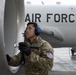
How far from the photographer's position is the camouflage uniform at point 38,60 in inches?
171

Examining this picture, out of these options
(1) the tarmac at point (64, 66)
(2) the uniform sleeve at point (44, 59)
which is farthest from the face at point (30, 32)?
(1) the tarmac at point (64, 66)

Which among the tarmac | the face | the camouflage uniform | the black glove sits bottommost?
the tarmac

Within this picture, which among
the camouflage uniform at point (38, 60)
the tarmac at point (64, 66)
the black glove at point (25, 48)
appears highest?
the black glove at point (25, 48)

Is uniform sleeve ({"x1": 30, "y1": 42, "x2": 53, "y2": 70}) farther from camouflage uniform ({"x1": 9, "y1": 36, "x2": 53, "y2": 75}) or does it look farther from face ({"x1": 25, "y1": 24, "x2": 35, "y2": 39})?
face ({"x1": 25, "y1": 24, "x2": 35, "y2": 39})

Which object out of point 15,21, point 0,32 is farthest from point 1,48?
point 15,21

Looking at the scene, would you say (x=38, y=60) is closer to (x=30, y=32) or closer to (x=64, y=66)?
(x=30, y=32)

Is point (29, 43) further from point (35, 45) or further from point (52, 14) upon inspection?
point (52, 14)

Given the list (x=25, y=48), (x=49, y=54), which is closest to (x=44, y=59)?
(x=49, y=54)

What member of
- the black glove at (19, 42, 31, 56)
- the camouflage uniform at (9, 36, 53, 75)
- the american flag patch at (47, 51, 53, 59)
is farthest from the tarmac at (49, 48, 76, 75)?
the black glove at (19, 42, 31, 56)

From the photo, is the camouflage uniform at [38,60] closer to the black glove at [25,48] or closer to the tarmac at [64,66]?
the black glove at [25,48]

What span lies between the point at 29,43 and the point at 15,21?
219 cm

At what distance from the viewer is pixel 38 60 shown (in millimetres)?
4336

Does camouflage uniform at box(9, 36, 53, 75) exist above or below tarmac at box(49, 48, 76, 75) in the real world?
above

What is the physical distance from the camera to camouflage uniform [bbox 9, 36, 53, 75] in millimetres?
4355
